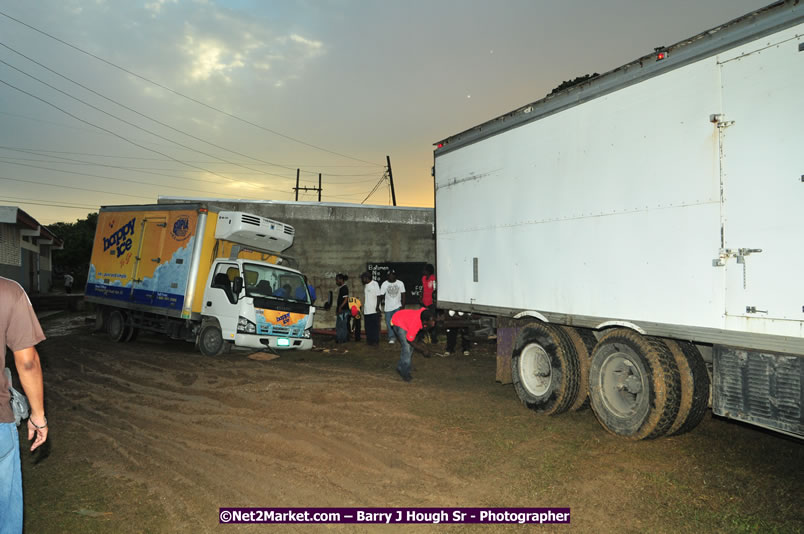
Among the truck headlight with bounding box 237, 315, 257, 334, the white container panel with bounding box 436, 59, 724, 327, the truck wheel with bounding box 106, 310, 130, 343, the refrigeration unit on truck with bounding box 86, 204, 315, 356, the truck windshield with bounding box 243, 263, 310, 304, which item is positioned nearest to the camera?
the white container panel with bounding box 436, 59, 724, 327

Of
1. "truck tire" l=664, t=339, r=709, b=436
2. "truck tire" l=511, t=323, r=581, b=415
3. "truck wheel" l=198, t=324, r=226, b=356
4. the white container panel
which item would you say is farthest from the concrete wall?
"truck tire" l=664, t=339, r=709, b=436

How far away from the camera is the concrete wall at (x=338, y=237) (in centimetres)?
1891

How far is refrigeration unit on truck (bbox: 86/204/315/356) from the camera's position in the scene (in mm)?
12406

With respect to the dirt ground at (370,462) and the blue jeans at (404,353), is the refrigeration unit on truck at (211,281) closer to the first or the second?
the dirt ground at (370,462)

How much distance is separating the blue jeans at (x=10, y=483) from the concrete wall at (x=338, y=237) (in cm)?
1563

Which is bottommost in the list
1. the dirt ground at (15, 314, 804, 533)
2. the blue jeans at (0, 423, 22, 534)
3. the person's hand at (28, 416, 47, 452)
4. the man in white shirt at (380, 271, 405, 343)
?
the dirt ground at (15, 314, 804, 533)

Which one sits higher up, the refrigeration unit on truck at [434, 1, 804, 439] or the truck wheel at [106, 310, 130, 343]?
the refrigeration unit on truck at [434, 1, 804, 439]

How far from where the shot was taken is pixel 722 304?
5070 millimetres

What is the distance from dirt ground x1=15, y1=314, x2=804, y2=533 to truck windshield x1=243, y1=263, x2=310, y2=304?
3688 mm

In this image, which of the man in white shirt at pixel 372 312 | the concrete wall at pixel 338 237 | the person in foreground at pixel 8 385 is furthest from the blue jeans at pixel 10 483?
the concrete wall at pixel 338 237

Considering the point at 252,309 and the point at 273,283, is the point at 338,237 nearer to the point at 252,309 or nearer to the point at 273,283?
the point at 273,283

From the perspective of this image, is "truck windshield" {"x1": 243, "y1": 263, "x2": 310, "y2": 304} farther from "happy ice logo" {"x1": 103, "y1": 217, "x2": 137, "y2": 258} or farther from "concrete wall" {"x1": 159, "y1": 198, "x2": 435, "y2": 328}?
"concrete wall" {"x1": 159, "y1": 198, "x2": 435, "y2": 328}

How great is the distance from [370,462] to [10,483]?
3254mm

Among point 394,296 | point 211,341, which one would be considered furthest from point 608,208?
point 211,341
